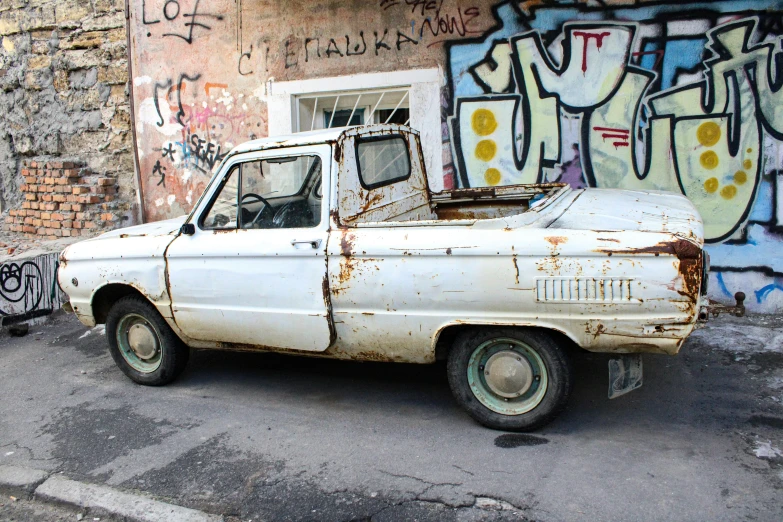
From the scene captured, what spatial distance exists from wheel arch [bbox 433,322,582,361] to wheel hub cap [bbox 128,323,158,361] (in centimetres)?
221

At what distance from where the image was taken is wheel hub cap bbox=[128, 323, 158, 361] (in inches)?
190

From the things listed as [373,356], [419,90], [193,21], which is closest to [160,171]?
[193,21]

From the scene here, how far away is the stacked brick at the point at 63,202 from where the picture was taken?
809 centimetres

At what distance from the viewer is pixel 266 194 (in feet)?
14.5

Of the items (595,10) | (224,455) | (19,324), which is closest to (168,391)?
(224,455)

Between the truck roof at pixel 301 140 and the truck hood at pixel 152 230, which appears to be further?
the truck hood at pixel 152 230

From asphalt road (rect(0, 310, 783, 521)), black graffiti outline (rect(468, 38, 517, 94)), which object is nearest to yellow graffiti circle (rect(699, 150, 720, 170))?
asphalt road (rect(0, 310, 783, 521))

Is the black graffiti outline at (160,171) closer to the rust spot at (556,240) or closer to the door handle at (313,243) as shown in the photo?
the door handle at (313,243)

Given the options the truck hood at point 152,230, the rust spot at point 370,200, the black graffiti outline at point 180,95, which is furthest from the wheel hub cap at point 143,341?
the black graffiti outline at point 180,95

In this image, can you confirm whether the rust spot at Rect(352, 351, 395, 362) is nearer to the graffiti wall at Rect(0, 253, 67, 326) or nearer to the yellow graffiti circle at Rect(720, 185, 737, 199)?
the yellow graffiti circle at Rect(720, 185, 737, 199)

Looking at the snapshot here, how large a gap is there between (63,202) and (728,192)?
7.52 m

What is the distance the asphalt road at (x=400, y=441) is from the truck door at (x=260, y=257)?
0.58m

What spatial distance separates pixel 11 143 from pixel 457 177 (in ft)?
20.4

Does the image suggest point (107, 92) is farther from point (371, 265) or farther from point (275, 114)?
point (371, 265)
